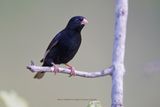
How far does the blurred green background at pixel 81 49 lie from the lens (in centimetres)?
405

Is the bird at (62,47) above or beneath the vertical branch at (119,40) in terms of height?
above

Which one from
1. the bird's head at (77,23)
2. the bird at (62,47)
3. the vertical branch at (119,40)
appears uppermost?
the bird's head at (77,23)

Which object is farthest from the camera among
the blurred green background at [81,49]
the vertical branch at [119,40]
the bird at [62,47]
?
the blurred green background at [81,49]

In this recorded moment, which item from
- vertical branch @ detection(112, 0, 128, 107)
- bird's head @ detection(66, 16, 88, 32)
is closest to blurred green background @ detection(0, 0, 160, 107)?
bird's head @ detection(66, 16, 88, 32)

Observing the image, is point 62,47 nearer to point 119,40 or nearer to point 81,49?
point 81,49

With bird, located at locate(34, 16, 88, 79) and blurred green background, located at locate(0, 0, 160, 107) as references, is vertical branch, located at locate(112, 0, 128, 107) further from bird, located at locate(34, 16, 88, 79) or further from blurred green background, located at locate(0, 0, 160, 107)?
blurred green background, located at locate(0, 0, 160, 107)

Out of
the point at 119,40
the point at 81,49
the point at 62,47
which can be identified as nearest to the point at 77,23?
the point at 62,47

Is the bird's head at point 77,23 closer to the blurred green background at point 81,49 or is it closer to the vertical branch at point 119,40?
the blurred green background at point 81,49

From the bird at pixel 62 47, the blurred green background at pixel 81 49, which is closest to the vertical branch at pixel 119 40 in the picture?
the bird at pixel 62 47

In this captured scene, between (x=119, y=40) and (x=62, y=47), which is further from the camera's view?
(x=62, y=47)

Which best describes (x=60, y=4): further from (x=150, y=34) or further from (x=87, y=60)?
(x=150, y=34)

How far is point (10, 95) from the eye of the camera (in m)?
3.92

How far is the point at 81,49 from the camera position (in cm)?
423

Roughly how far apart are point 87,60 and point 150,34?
0.53 metres
